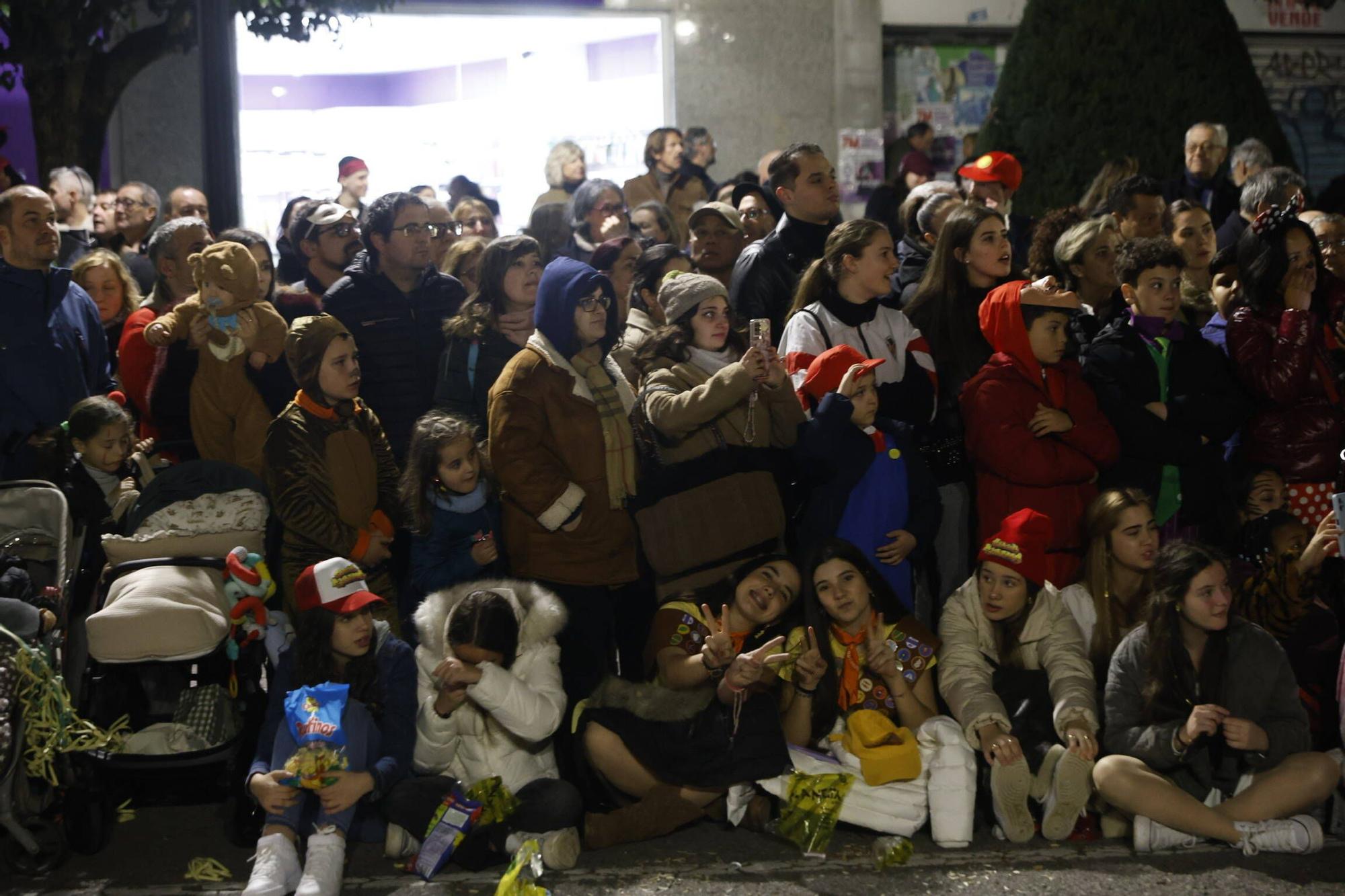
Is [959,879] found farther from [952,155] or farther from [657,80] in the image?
[952,155]

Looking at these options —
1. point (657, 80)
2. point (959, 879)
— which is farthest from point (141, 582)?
point (657, 80)

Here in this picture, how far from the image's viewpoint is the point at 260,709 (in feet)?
19.0

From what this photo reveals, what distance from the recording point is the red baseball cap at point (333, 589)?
5.67 meters

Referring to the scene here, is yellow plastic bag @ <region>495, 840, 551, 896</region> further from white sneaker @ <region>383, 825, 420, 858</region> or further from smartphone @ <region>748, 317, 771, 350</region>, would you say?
smartphone @ <region>748, 317, 771, 350</region>

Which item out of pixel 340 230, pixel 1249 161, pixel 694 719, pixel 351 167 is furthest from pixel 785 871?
pixel 351 167

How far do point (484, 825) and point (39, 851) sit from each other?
4.86ft

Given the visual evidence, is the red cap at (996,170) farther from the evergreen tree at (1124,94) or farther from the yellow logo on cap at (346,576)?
the yellow logo on cap at (346,576)

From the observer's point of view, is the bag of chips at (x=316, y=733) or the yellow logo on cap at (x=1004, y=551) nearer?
the bag of chips at (x=316, y=733)

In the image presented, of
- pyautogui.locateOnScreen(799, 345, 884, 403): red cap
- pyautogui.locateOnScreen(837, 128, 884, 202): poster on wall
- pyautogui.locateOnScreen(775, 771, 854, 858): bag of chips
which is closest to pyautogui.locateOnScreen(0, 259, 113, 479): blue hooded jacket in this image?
pyautogui.locateOnScreen(799, 345, 884, 403): red cap

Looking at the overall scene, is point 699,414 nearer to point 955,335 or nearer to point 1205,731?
point 955,335

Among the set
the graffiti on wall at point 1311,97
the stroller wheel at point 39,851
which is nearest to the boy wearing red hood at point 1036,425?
the stroller wheel at point 39,851

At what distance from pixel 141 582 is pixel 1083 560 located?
3567 mm

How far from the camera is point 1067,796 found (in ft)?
18.4

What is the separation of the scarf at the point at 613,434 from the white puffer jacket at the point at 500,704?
560mm
